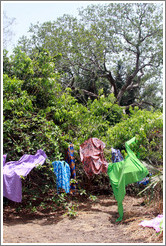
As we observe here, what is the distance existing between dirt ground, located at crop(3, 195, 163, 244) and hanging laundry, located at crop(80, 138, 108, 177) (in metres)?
0.83

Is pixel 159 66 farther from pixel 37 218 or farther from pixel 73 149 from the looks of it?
pixel 37 218

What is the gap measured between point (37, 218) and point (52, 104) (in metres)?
2.37

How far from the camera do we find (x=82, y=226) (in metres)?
4.03

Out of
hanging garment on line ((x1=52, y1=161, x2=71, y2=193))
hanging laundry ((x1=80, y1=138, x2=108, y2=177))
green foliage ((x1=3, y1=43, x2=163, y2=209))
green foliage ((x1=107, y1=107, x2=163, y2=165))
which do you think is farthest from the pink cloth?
green foliage ((x1=107, y1=107, x2=163, y2=165))

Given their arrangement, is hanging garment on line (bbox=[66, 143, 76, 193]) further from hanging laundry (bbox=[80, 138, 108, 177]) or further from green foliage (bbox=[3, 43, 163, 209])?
hanging laundry (bbox=[80, 138, 108, 177])

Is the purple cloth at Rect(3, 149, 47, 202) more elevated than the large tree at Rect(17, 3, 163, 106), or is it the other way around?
the large tree at Rect(17, 3, 163, 106)

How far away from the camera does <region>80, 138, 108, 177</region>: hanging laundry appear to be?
5.12 meters

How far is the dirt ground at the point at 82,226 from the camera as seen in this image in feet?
10.8

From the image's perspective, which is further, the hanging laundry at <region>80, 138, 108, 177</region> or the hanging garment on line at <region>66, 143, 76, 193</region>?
the hanging laundry at <region>80, 138, 108, 177</region>

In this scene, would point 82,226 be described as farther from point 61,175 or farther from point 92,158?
point 92,158

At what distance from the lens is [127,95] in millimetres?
18359

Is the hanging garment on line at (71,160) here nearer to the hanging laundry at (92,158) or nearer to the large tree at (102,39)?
the hanging laundry at (92,158)

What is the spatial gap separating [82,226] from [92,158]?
1466mm

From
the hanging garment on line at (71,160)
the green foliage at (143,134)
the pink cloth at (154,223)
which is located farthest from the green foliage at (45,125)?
the pink cloth at (154,223)
